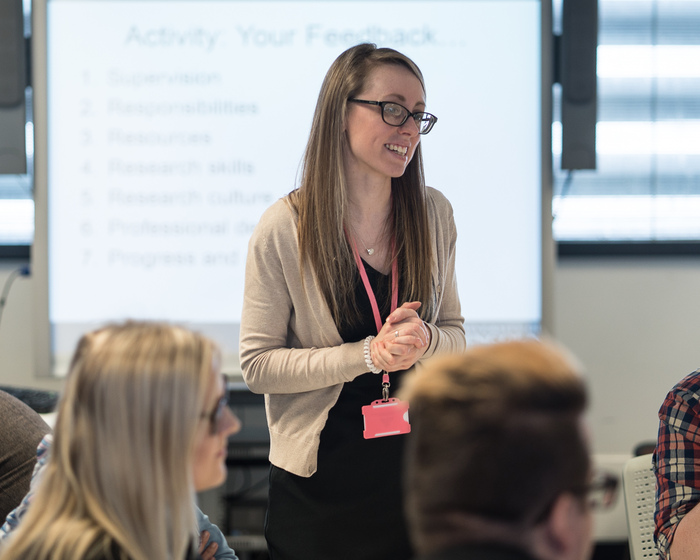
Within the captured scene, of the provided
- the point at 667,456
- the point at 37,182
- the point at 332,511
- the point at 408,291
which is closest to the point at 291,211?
the point at 408,291

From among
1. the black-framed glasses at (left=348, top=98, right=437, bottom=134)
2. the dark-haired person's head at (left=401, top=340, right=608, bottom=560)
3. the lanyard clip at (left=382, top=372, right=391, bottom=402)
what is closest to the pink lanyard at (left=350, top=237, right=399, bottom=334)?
the lanyard clip at (left=382, top=372, right=391, bottom=402)

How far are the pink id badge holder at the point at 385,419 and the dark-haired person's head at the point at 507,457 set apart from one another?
86cm

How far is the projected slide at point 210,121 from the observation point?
3164 millimetres

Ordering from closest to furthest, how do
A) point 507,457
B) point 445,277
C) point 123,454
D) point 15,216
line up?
point 507,457
point 123,454
point 445,277
point 15,216

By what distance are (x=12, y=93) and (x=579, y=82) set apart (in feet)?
7.76

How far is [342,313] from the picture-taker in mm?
1677

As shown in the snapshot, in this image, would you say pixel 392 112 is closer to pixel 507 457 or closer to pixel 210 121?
pixel 507 457

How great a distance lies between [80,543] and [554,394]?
63cm

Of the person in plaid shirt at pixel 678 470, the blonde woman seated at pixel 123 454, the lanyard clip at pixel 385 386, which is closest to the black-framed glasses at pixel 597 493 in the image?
the blonde woman seated at pixel 123 454

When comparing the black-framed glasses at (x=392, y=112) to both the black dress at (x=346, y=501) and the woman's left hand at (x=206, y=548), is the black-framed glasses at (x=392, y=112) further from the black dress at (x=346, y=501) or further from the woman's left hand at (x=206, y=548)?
the woman's left hand at (x=206, y=548)

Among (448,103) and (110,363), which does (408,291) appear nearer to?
(110,363)

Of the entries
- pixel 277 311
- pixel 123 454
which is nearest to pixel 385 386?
pixel 277 311

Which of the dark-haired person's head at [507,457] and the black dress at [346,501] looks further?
the black dress at [346,501]

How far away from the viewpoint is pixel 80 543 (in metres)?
0.94
